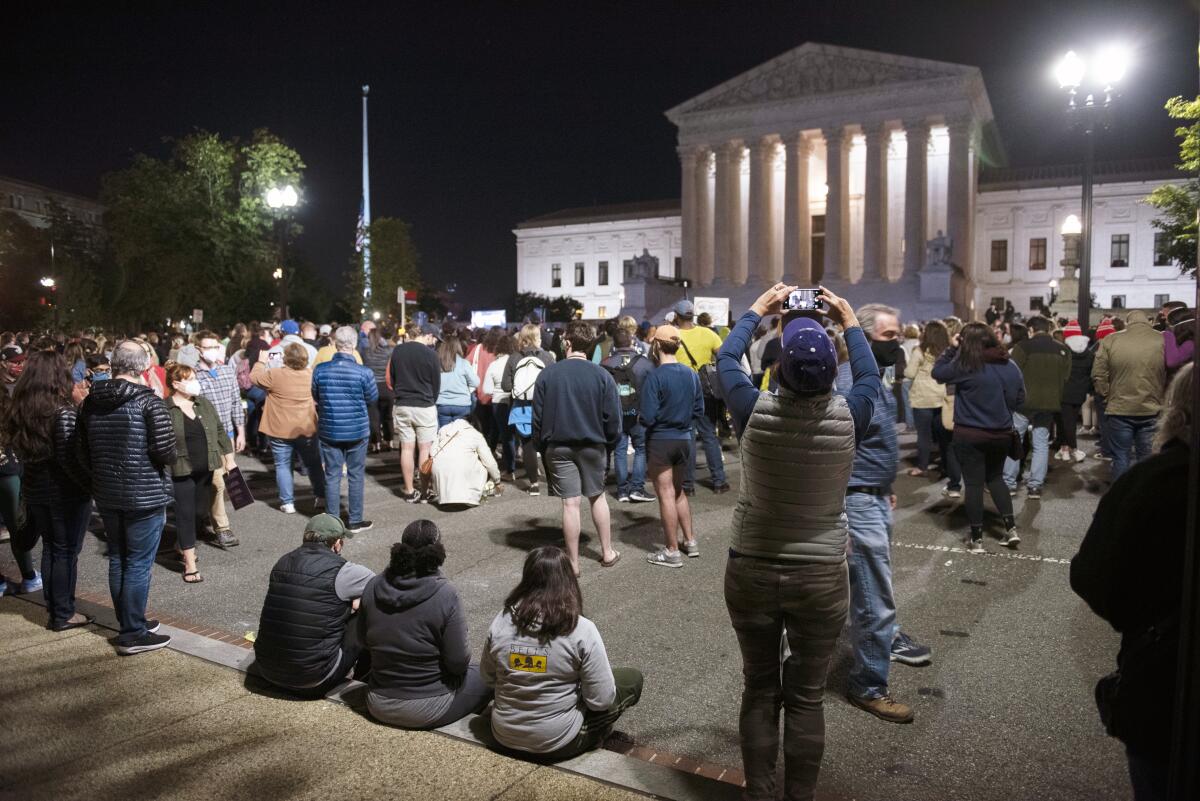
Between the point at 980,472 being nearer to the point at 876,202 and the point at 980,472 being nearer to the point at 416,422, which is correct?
the point at 416,422

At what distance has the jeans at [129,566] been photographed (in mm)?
5590

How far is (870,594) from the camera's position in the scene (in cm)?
469

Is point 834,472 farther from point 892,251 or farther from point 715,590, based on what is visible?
point 892,251

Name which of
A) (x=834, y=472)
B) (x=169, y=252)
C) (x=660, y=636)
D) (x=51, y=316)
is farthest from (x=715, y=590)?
→ (x=51, y=316)

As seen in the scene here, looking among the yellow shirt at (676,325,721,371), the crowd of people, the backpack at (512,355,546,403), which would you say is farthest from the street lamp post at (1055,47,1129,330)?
the backpack at (512,355,546,403)

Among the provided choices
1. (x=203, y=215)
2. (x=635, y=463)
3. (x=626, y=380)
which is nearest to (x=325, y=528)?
(x=626, y=380)

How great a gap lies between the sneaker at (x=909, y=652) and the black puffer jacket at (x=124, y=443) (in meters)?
5.01

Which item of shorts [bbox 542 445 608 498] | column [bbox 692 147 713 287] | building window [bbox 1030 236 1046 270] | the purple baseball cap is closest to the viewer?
the purple baseball cap

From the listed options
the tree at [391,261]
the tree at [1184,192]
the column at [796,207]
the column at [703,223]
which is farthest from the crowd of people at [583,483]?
the tree at [391,261]

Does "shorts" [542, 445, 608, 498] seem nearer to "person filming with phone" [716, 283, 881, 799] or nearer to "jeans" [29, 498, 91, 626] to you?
"jeans" [29, 498, 91, 626]

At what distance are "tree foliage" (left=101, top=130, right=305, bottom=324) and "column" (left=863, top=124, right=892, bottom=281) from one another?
114 feet

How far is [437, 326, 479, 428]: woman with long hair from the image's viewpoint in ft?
36.1

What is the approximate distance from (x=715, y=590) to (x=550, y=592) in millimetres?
3110

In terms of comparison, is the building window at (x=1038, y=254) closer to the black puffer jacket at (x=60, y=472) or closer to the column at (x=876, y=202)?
the column at (x=876, y=202)
